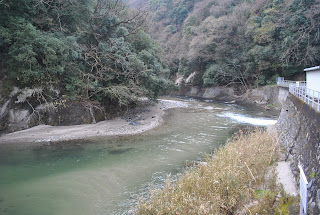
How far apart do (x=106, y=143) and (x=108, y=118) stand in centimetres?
605

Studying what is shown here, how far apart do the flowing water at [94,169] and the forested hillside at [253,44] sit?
711 inches

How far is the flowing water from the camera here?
7.23m

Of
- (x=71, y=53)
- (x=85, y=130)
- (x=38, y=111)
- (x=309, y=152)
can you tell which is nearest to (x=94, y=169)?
(x=85, y=130)

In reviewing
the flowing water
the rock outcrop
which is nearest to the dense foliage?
the rock outcrop

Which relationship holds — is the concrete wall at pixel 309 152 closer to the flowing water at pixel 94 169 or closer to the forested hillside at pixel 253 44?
the flowing water at pixel 94 169

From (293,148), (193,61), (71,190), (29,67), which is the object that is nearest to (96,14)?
(29,67)

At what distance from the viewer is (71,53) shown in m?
16.8

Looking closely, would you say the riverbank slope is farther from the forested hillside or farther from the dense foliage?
the forested hillside

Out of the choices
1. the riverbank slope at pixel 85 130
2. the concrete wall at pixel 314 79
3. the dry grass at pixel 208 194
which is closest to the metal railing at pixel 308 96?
the concrete wall at pixel 314 79

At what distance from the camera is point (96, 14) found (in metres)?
20.4

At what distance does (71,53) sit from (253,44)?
2739 cm

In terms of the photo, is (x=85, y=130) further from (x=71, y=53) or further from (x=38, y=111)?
(x=71, y=53)

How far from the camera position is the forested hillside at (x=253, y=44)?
26.0 meters

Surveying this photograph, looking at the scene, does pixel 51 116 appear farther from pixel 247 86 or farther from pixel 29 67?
pixel 247 86
